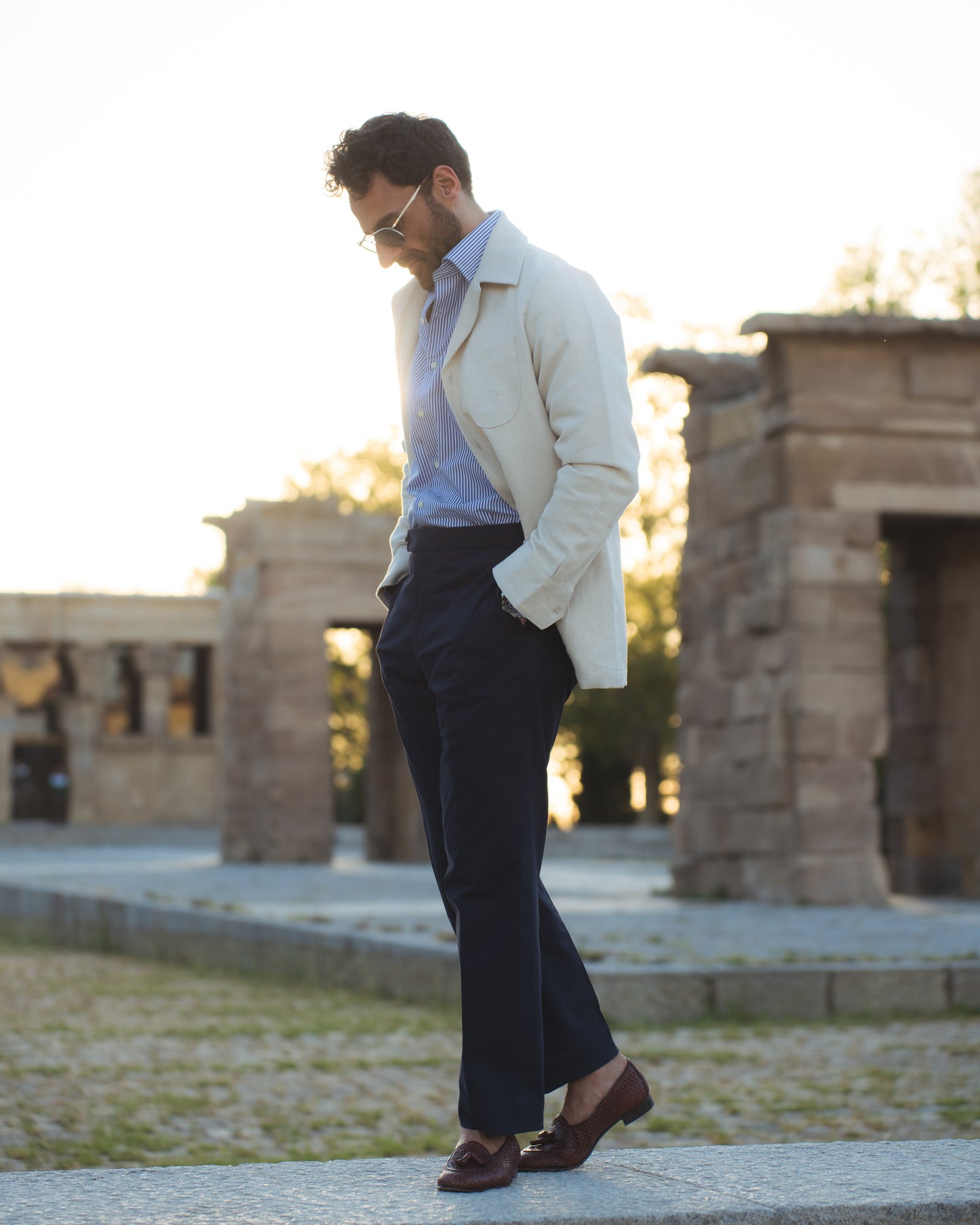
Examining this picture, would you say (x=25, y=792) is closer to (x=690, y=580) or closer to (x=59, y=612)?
(x=59, y=612)

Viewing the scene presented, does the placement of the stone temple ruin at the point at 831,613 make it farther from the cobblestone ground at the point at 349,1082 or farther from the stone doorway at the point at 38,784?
the stone doorway at the point at 38,784

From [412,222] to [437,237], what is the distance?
6 centimetres

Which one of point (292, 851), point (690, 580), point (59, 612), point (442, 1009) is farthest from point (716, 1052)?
point (59, 612)

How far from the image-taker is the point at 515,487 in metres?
3.79

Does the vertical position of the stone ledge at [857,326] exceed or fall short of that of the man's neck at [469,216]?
it exceeds it

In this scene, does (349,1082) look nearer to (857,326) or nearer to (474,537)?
(474,537)

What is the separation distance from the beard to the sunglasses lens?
0.03 m

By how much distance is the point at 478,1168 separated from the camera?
3.64 metres

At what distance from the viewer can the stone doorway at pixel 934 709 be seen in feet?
52.4

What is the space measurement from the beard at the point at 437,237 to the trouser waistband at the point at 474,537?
1.85 ft

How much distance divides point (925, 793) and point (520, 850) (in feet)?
43.0

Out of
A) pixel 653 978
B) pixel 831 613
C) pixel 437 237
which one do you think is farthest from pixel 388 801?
pixel 437 237

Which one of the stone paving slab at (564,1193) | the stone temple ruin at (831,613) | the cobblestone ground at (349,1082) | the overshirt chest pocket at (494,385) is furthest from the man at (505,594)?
the stone temple ruin at (831,613)

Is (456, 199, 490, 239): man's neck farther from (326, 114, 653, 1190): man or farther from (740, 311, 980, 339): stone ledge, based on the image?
(740, 311, 980, 339): stone ledge
